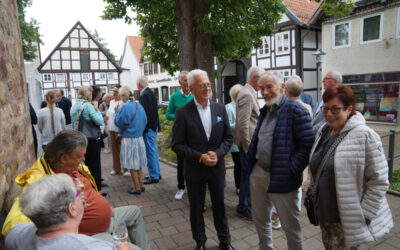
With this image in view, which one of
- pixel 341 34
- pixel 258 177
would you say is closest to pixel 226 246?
pixel 258 177

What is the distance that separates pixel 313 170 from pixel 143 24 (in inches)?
356

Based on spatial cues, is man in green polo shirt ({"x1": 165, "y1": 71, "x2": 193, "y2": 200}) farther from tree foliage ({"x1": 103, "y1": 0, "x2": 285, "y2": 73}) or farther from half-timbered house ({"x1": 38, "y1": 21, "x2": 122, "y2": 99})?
half-timbered house ({"x1": 38, "y1": 21, "x2": 122, "y2": 99})

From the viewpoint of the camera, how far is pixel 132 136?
5.04 metres

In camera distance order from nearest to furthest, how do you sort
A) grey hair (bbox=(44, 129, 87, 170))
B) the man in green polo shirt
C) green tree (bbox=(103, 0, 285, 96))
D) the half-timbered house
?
grey hair (bbox=(44, 129, 87, 170))
the man in green polo shirt
green tree (bbox=(103, 0, 285, 96))
the half-timbered house

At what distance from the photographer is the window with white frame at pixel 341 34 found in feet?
49.7

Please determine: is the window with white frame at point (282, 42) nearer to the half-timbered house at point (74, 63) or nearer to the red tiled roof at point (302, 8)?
the red tiled roof at point (302, 8)

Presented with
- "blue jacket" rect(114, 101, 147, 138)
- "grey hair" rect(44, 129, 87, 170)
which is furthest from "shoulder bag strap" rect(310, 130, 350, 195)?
"blue jacket" rect(114, 101, 147, 138)

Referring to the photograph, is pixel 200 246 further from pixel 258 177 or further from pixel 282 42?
pixel 282 42

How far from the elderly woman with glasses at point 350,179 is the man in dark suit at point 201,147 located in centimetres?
117

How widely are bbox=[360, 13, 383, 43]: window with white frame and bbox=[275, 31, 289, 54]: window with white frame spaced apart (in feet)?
13.5

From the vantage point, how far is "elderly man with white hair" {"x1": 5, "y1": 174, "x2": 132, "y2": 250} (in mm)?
1414

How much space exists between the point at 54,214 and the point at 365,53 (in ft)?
54.5

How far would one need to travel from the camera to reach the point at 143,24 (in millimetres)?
9914

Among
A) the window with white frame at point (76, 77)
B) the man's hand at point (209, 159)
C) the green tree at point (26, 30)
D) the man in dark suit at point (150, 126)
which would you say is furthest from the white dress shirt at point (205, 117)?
the window with white frame at point (76, 77)
